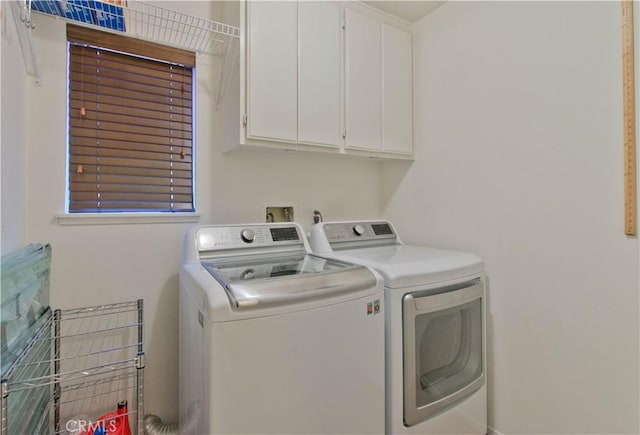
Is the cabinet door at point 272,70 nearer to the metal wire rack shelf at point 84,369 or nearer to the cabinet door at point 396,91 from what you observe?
the cabinet door at point 396,91

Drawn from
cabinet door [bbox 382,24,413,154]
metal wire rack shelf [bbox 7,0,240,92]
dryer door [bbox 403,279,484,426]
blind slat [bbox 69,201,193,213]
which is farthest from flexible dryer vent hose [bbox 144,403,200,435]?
cabinet door [bbox 382,24,413,154]

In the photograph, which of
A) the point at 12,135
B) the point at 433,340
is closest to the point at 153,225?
the point at 12,135

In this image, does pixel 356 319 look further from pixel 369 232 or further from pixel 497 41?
pixel 497 41

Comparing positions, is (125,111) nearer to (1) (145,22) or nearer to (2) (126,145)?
(2) (126,145)

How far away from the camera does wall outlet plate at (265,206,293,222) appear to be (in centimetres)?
196

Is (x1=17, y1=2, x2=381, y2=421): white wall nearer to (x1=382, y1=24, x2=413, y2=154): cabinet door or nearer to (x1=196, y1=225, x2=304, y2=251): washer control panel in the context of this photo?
(x1=196, y1=225, x2=304, y2=251): washer control panel

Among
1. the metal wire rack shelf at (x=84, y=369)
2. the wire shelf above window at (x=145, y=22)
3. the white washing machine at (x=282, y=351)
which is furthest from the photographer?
the wire shelf above window at (x=145, y=22)

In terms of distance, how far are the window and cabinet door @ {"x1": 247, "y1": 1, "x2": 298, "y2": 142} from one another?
0.47m

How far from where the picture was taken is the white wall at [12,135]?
3.54 feet

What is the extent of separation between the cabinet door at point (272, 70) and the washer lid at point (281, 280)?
2.03 feet

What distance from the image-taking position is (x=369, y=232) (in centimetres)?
202

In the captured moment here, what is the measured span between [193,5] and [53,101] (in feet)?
2.80

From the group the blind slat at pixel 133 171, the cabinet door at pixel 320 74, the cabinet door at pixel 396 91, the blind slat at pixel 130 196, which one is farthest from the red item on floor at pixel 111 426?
the cabinet door at pixel 396 91

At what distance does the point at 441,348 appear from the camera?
1.44 metres
